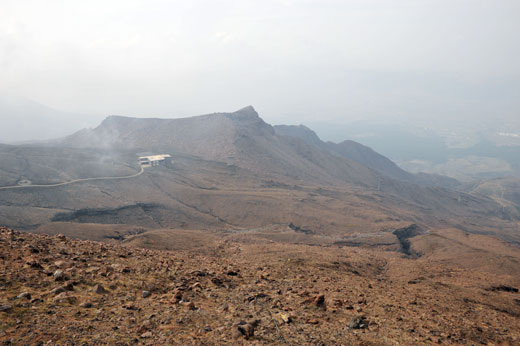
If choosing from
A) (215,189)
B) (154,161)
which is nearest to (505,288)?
(215,189)

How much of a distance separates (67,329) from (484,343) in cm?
1097

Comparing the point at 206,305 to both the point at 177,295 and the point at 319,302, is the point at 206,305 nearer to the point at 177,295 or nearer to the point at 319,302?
the point at 177,295

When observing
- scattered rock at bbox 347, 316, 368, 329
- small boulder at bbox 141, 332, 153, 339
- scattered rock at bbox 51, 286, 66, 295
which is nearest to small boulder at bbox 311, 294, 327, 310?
scattered rock at bbox 347, 316, 368, 329

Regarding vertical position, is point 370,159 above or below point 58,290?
below

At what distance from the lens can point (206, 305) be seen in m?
9.84

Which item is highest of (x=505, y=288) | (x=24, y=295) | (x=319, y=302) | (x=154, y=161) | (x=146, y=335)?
(x=154, y=161)

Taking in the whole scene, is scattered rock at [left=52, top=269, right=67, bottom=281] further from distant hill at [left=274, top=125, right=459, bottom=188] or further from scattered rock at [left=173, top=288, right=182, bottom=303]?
distant hill at [left=274, top=125, right=459, bottom=188]

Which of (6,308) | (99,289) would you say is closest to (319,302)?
(99,289)

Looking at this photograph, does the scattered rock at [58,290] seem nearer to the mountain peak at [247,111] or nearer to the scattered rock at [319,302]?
the scattered rock at [319,302]

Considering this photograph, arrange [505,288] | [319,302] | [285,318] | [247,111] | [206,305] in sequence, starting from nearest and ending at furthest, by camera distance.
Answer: [285,318] < [206,305] < [319,302] < [505,288] < [247,111]

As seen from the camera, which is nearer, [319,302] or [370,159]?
[319,302]

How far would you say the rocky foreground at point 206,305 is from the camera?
301 inches

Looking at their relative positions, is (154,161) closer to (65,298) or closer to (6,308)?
(65,298)

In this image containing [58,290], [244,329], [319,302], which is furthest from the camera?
[319,302]
